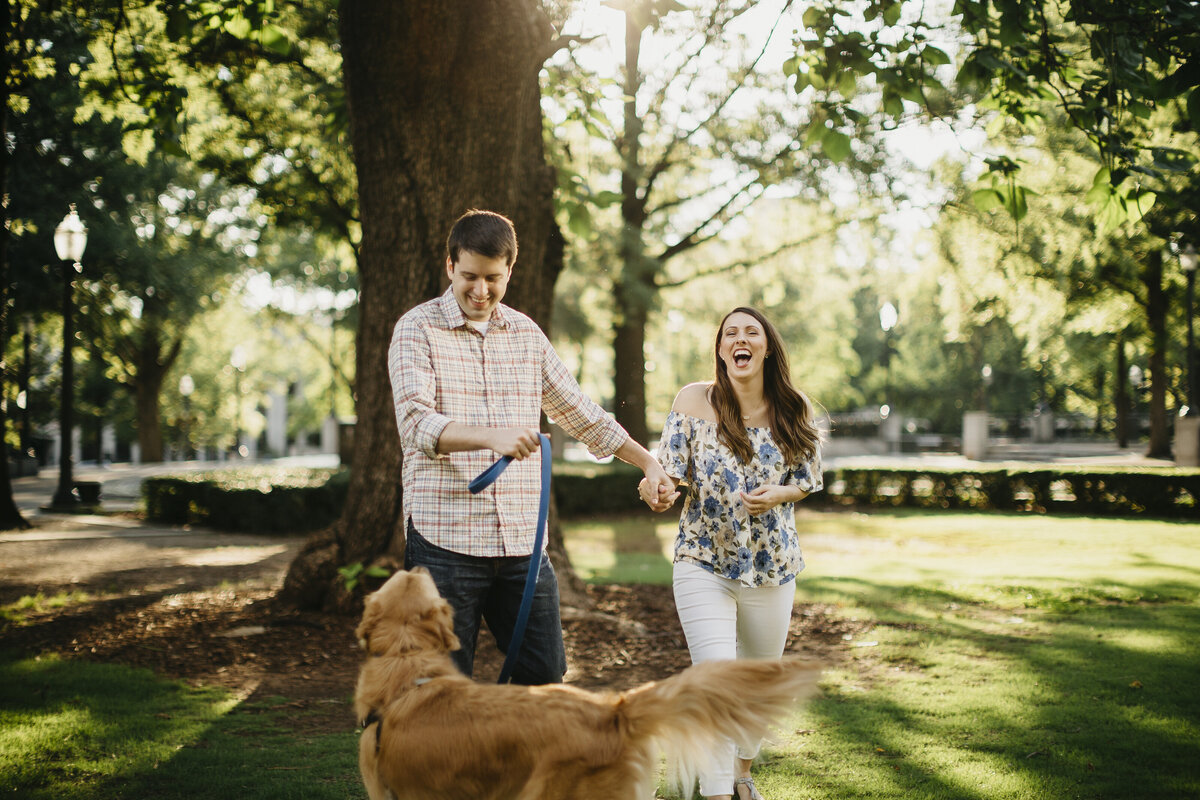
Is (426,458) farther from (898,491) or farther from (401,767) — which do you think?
(898,491)

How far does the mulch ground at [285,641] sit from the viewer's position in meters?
7.05

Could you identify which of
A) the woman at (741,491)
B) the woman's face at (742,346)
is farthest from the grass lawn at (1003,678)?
the woman's face at (742,346)

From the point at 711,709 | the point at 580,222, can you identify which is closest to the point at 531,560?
the point at 711,709

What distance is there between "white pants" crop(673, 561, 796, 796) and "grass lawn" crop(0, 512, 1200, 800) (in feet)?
1.73

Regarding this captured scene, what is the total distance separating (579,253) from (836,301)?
1753 cm

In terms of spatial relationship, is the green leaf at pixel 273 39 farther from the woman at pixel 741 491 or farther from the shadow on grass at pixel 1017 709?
the shadow on grass at pixel 1017 709

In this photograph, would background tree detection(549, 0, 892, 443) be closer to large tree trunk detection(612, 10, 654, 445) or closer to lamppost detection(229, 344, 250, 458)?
large tree trunk detection(612, 10, 654, 445)

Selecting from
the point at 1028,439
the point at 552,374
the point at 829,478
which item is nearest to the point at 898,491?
the point at 829,478

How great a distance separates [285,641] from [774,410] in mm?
5580

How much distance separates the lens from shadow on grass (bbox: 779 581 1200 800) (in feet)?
15.7

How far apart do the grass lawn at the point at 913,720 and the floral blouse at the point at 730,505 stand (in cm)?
80

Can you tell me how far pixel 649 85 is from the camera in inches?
736

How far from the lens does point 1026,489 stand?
71.6 feet

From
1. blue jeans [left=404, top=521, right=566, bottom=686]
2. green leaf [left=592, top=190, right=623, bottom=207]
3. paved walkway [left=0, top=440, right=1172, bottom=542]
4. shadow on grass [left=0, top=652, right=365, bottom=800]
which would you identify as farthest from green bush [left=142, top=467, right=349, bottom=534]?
blue jeans [left=404, top=521, right=566, bottom=686]
